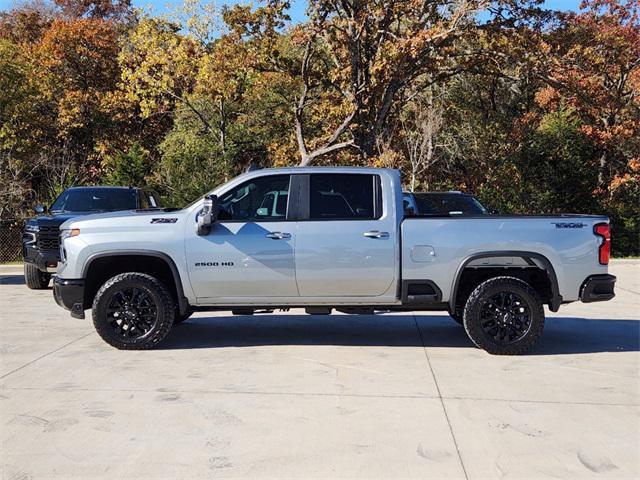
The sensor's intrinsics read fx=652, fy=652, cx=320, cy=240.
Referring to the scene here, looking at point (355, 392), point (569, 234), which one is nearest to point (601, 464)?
point (355, 392)

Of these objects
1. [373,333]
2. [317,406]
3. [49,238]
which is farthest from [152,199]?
[317,406]

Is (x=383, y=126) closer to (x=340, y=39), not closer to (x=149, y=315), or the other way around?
(x=340, y=39)

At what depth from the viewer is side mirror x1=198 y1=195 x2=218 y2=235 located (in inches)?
266

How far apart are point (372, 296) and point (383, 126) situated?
52.9ft

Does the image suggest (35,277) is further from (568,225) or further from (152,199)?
(568,225)

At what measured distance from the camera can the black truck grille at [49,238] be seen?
452 inches

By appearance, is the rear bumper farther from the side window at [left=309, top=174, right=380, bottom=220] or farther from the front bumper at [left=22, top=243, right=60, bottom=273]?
the front bumper at [left=22, top=243, right=60, bottom=273]

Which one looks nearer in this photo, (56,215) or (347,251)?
(347,251)

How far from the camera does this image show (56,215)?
39.5 ft

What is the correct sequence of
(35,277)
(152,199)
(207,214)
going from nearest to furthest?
1. (207,214)
2. (35,277)
3. (152,199)

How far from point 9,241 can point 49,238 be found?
840 cm

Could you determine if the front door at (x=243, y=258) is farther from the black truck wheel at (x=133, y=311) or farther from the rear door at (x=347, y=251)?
the black truck wheel at (x=133, y=311)

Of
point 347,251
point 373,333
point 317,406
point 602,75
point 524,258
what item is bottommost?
point 373,333

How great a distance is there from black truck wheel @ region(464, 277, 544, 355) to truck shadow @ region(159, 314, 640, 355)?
0.39 meters
